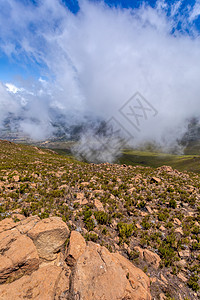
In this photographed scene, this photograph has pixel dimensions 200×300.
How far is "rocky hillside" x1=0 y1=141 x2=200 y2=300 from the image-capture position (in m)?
5.48

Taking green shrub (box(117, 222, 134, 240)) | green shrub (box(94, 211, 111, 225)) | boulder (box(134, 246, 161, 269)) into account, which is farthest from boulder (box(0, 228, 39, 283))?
boulder (box(134, 246, 161, 269))

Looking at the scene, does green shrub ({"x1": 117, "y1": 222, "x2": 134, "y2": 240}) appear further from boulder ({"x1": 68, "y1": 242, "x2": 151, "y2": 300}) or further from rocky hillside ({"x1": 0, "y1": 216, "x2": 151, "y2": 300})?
boulder ({"x1": 68, "y1": 242, "x2": 151, "y2": 300})

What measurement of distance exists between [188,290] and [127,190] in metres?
10.8

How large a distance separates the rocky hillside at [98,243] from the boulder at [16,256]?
39 millimetres

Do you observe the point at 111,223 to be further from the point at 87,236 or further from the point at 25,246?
the point at 25,246

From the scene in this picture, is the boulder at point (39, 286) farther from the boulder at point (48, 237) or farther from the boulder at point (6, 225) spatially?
the boulder at point (6, 225)

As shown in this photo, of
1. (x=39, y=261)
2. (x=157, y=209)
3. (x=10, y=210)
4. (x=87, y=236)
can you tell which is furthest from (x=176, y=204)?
(x=10, y=210)

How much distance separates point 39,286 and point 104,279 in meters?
2.92

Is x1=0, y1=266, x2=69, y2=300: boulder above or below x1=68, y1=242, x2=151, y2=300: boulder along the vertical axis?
below

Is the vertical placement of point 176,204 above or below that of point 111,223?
above

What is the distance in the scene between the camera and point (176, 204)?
45.8ft

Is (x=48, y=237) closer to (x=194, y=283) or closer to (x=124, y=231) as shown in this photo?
(x=124, y=231)

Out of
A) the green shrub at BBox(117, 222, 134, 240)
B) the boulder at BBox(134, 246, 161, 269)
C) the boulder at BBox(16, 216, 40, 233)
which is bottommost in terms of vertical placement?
the boulder at BBox(134, 246, 161, 269)

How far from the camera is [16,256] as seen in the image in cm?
580
